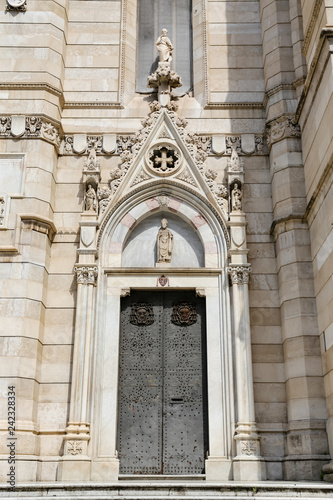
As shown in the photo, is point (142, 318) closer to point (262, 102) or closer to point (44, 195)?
point (44, 195)

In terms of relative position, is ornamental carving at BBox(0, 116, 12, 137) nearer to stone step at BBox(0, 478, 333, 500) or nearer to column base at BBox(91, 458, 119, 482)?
column base at BBox(91, 458, 119, 482)

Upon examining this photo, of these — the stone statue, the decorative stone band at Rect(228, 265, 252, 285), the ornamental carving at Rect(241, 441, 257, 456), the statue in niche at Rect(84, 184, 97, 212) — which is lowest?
the ornamental carving at Rect(241, 441, 257, 456)

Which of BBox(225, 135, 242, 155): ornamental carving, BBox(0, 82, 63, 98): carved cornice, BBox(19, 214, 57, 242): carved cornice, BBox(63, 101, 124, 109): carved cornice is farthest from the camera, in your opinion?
BBox(63, 101, 124, 109): carved cornice

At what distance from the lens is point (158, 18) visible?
51.6 ft

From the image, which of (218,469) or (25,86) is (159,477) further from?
(25,86)

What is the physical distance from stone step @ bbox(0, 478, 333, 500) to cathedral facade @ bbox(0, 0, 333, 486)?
2.17 m

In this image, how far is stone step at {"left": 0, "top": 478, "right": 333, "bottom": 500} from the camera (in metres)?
7.86

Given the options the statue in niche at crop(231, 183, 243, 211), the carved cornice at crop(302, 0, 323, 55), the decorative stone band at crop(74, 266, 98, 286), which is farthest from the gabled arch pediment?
the carved cornice at crop(302, 0, 323, 55)

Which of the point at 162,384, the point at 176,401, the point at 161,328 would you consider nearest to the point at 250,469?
the point at 176,401

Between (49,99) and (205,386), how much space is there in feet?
24.3

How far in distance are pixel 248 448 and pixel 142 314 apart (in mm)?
3511

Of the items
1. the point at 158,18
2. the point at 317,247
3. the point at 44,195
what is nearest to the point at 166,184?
the point at 44,195

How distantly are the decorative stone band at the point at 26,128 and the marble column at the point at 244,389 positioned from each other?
16.9ft

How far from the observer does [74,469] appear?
35.2 feet
